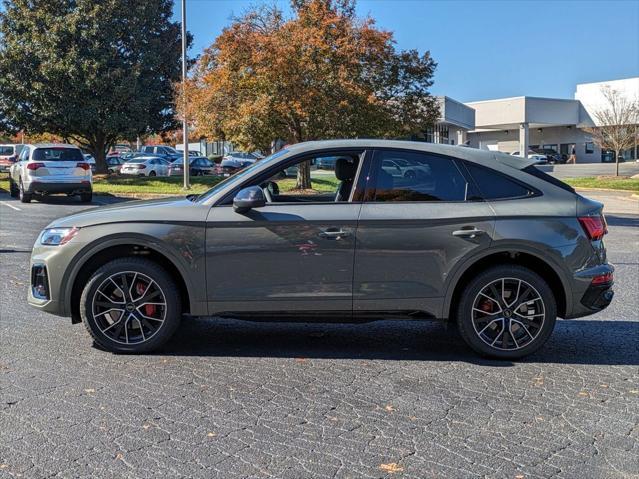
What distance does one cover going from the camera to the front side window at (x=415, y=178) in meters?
5.45

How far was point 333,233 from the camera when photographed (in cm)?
529

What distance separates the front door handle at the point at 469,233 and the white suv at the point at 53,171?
55.6 ft

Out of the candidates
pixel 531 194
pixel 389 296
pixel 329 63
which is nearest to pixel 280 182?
pixel 389 296

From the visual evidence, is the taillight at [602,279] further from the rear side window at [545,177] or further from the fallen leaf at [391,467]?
the fallen leaf at [391,467]

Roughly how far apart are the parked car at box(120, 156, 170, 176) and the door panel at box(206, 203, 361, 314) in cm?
3267

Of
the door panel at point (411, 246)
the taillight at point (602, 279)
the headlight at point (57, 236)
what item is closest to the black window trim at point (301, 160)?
the door panel at point (411, 246)

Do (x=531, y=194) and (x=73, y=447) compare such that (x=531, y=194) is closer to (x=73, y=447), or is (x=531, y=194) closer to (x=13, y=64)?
(x=73, y=447)

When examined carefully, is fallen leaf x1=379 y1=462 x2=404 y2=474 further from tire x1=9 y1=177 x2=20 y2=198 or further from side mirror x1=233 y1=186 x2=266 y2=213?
tire x1=9 y1=177 x2=20 y2=198

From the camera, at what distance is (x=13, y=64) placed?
2864cm

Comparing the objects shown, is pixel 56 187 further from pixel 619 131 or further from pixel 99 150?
pixel 619 131

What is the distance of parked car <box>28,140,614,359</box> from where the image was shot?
5305 mm

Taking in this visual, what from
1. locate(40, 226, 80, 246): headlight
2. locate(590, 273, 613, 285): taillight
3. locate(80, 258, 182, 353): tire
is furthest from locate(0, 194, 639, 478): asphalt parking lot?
locate(40, 226, 80, 246): headlight

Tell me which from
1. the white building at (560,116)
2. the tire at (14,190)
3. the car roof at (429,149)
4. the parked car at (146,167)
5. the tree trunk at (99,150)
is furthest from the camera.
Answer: the white building at (560,116)

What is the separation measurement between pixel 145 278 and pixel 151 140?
292 ft
